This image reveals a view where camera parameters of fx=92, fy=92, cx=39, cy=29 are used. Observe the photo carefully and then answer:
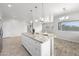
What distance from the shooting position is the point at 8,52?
68.6 inches

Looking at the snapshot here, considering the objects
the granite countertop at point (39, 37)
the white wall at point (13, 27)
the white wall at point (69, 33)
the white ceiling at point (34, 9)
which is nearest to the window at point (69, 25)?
the white wall at point (69, 33)

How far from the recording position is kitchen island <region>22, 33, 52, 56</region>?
5.63 feet

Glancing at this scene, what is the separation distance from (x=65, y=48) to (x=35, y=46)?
1.85 feet

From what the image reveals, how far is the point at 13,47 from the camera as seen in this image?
5.74ft

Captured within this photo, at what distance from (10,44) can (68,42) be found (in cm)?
108

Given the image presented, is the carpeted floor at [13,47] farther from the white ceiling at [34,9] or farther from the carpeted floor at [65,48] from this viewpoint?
the carpeted floor at [65,48]

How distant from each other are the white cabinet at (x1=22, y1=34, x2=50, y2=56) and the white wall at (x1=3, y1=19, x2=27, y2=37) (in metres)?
0.14

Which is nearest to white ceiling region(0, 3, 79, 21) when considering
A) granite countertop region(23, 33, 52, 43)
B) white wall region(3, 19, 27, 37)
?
white wall region(3, 19, 27, 37)

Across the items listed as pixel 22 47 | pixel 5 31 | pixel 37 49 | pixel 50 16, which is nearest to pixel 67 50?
pixel 37 49

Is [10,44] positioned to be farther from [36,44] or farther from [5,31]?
[36,44]

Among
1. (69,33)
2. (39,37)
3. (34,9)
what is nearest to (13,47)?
(39,37)

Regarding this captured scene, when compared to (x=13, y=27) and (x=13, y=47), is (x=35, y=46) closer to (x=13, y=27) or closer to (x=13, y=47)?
(x=13, y=47)

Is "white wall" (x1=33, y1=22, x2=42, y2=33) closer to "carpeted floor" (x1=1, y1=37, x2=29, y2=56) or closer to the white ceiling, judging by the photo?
the white ceiling

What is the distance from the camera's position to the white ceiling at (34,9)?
1695 millimetres
